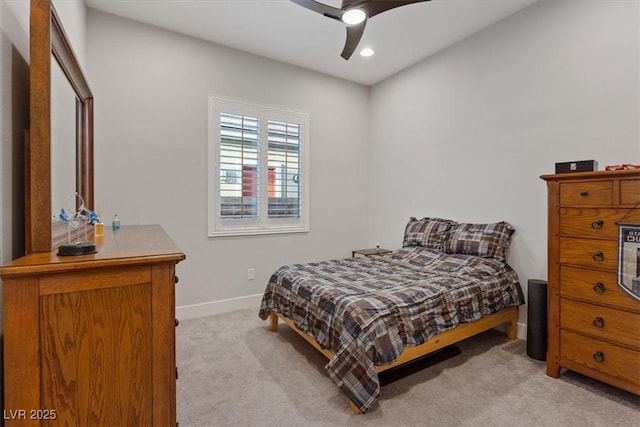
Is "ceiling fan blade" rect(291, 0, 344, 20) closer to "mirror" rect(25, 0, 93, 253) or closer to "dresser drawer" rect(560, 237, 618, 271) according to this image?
"mirror" rect(25, 0, 93, 253)

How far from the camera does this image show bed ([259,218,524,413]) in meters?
1.84

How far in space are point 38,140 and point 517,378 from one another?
9.70 feet

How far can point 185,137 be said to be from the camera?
3.31m

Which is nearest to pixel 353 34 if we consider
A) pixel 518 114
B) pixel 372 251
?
pixel 518 114

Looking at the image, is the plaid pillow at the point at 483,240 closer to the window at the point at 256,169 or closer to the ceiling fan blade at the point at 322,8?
the window at the point at 256,169

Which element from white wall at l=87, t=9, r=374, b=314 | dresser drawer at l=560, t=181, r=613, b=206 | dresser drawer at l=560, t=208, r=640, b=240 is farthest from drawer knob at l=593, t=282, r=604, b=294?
white wall at l=87, t=9, r=374, b=314

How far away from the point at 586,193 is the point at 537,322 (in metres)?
1.09

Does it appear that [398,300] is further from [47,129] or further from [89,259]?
[47,129]

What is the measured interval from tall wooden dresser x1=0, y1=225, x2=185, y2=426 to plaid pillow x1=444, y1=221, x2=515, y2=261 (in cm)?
270

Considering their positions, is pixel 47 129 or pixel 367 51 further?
pixel 367 51

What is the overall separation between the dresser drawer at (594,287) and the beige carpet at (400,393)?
23.8 inches

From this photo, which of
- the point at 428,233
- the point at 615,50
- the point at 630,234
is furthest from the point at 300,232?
the point at 615,50

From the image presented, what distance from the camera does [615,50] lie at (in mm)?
2346

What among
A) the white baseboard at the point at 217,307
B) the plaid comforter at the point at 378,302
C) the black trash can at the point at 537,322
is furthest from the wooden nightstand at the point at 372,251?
the black trash can at the point at 537,322
